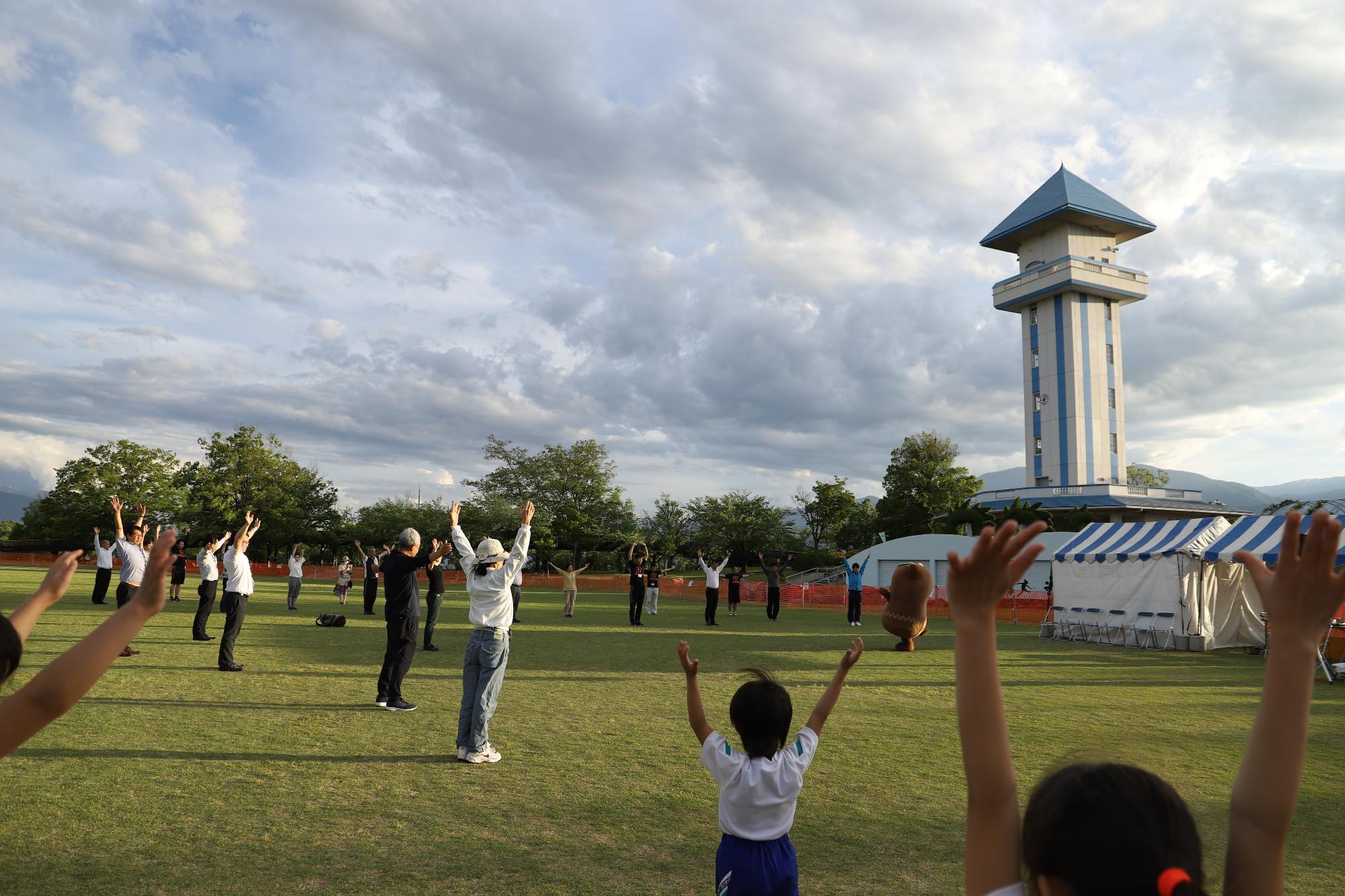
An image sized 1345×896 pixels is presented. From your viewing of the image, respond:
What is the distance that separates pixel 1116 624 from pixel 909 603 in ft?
62.0

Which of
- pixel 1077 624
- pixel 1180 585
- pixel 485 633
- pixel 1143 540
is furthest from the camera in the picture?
pixel 1077 624

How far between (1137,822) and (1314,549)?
0.50m

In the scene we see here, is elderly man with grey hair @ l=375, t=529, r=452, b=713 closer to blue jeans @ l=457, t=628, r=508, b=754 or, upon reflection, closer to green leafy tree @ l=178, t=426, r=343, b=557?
blue jeans @ l=457, t=628, r=508, b=754

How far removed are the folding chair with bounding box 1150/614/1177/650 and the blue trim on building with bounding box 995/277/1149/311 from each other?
4368 centimetres

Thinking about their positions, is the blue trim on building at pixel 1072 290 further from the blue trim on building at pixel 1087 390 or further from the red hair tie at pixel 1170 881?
the red hair tie at pixel 1170 881

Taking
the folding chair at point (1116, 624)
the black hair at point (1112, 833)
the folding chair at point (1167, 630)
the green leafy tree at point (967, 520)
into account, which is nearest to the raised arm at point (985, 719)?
the black hair at point (1112, 833)

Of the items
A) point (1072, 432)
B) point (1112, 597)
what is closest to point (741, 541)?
point (1072, 432)

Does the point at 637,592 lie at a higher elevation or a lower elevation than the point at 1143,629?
higher

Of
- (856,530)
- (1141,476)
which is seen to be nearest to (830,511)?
(856,530)

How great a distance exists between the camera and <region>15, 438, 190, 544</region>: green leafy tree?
67.5 meters

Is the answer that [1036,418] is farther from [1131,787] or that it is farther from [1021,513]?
[1131,787]

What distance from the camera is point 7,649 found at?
6.85 feet

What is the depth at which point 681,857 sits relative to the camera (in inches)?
199

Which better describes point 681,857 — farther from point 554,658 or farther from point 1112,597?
point 1112,597
